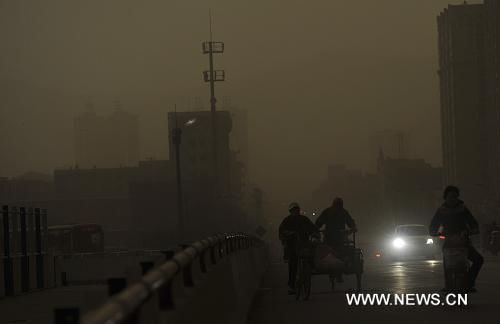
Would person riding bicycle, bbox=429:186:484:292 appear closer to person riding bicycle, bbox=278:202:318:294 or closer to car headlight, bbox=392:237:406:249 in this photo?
person riding bicycle, bbox=278:202:318:294

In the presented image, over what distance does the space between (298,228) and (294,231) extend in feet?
0.38

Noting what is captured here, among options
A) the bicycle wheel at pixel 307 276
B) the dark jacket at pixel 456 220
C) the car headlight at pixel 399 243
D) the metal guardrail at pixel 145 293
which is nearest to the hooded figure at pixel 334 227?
the bicycle wheel at pixel 307 276

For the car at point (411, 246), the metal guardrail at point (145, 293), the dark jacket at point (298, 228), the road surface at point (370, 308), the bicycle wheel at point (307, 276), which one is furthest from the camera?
the car at point (411, 246)

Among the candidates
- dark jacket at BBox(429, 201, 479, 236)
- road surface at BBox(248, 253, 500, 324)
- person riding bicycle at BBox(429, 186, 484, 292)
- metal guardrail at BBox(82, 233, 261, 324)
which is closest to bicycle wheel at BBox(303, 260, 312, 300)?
road surface at BBox(248, 253, 500, 324)

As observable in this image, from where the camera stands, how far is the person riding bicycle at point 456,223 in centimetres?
1862

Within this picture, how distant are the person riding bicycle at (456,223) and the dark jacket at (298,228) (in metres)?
Result: 4.31

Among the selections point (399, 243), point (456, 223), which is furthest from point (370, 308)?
point (399, 243)

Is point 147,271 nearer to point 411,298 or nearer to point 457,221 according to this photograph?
point 457,221

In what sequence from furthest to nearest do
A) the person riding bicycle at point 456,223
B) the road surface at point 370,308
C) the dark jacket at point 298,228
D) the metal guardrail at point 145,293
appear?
the dark jacket at point 298,228, the person riding bicycle at point 456,223, the road surface at point 370,308, the metal guardrail at point 145,293

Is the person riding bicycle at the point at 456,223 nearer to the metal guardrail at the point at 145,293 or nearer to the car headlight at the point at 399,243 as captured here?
the metal guardrail at the point at 145,293

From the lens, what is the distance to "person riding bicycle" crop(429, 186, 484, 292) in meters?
18.6

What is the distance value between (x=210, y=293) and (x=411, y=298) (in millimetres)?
8787

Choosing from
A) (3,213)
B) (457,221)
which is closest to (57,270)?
(3,213)

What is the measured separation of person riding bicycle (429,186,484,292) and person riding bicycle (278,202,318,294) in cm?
431
